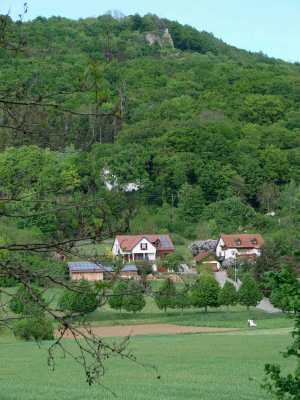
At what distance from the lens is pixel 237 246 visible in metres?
54.6

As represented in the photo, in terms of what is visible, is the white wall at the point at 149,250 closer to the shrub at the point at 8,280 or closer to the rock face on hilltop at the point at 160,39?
the shrub at the point at 8,280

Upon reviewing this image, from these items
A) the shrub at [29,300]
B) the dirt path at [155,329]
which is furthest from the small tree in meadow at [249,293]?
the shrub at [29,300]

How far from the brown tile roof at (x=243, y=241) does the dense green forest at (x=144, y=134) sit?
106 cm

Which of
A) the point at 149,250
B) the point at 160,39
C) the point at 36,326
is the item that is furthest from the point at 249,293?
the point at 160,39

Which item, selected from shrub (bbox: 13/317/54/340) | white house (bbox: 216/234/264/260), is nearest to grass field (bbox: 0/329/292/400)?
shrub (bbox: 13/317/54/340)

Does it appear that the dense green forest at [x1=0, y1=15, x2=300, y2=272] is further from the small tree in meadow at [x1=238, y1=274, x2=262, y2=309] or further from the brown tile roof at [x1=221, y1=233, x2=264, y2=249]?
the small tree in meadow at [x1=238, y1=274, x2=262, y2=309]

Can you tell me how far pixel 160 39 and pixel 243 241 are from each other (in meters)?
78.2

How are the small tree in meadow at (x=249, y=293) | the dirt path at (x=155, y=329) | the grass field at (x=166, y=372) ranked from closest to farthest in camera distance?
the grass field at (x=166, y=372) < the dirt path at (x=155, y=329) < the small tree in meadow at (x=249, y=293)

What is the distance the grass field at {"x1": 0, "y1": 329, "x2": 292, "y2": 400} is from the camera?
497 inches

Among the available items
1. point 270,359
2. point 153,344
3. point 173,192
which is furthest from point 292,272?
point 173,192

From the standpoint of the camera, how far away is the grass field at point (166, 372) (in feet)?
41.4

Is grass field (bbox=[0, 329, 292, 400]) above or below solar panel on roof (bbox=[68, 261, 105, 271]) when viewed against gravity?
below

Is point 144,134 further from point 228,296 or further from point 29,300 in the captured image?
point 29,300

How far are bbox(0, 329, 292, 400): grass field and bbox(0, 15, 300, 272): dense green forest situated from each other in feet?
9.84
